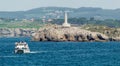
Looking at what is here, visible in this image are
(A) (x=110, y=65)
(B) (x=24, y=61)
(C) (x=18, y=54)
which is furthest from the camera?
(C) (x=18, y=54)

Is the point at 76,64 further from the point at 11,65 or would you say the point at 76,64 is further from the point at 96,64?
the point at 11,65

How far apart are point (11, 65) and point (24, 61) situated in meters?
8.74

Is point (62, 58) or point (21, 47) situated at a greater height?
point (21, 47)

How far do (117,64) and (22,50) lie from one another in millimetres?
37585

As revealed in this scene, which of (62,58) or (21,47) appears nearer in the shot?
(62,58)

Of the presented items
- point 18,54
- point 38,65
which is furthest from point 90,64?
point 18,54

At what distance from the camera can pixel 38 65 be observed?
9006cm

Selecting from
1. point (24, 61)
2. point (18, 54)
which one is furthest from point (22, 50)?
point (24, 61)

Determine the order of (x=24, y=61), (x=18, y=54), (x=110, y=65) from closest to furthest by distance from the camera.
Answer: (x=110, y=65) < (x=24, y=61) < (x=18, y=54)

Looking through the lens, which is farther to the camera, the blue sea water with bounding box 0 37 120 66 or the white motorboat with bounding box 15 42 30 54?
the white motorboat with bounding box 15 42 30 54

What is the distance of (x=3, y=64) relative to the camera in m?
92.3

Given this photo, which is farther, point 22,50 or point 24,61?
point 22,50

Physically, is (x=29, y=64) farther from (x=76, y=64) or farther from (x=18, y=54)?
(x=18, y=54)

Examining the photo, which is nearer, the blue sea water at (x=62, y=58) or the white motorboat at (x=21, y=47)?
the blue sea water at (x=62, y=58)
